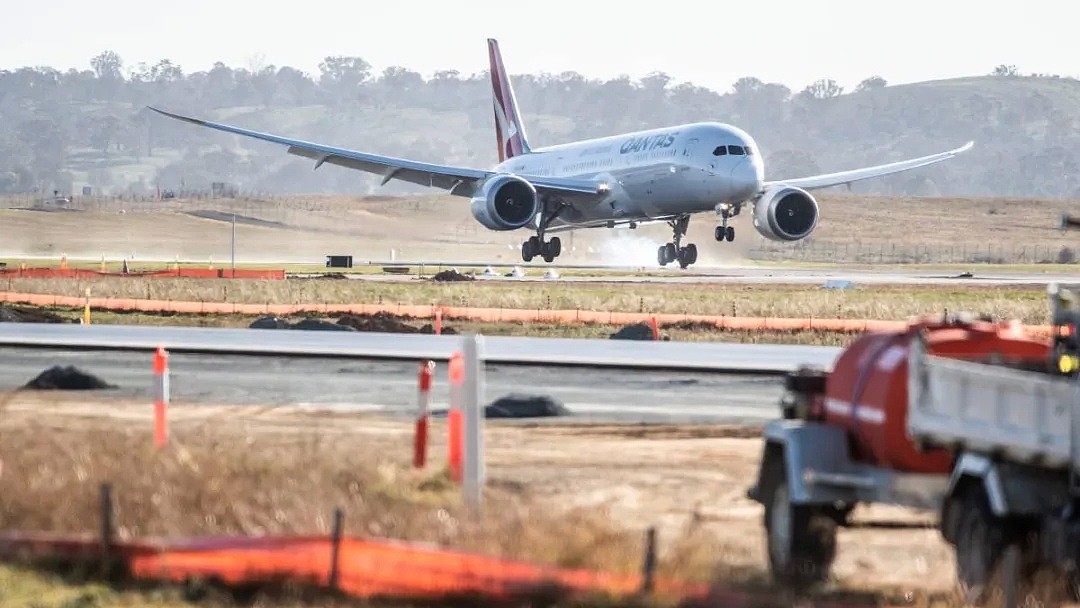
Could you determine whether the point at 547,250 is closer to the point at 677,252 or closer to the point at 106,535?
the point at 677,252

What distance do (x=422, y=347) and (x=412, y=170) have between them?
35.4 meters

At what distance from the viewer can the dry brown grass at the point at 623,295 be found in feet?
151

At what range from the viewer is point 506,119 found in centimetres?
8031

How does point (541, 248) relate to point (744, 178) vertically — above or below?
below

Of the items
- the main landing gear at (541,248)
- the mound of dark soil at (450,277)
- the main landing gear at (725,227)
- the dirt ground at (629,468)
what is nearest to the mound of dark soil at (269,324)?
the dirt ground at (629,468)

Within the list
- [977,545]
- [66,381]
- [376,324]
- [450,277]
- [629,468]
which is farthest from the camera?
[450,277]

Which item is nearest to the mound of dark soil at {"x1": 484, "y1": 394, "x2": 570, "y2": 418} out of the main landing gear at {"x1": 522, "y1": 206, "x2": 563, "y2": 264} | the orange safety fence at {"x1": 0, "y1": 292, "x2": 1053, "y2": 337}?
the orange safety fence at {"x1": 0, "y1": 292, "x2": 1053, "y2": 337}

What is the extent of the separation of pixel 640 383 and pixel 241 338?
10309mm

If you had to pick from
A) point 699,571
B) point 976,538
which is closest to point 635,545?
point 699,571

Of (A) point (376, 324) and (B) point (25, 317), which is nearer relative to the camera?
(A) point (376, 324)

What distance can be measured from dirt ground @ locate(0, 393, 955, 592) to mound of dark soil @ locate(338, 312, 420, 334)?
14197mm

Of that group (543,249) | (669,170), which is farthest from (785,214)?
(543,249)

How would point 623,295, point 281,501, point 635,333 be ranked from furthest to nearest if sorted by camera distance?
point 623,295 → point 635,333 → point 281,501

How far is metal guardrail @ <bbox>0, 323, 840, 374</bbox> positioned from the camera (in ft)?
94.7
